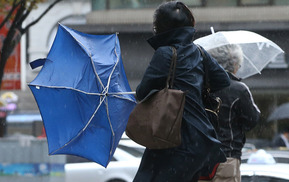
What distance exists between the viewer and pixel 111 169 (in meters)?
10.5

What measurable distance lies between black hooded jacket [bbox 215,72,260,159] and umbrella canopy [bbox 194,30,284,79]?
762 mm

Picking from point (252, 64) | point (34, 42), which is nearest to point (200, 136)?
point (252, 64)

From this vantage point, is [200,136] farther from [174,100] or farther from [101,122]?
[101,122]

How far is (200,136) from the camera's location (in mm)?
3346

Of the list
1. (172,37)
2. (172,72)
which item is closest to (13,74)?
(172,37)

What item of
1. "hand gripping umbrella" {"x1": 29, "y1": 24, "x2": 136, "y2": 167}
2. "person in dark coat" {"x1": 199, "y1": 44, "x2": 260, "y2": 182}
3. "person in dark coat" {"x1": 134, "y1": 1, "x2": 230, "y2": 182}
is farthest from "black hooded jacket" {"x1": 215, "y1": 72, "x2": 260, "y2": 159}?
"person in dark coat" {"x1": 134, "y1": 1, "x2": 230, "y2": 182}

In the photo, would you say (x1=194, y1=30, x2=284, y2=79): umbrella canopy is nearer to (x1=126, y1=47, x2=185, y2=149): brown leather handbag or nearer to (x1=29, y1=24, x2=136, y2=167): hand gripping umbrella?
(x1=29, y1=24, x2=136, y2=167): hand gripping umbrella

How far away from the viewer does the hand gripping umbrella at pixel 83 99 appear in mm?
4273

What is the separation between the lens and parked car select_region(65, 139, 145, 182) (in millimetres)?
10391

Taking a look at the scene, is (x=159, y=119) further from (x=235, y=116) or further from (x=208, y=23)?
(x=208, y=23)

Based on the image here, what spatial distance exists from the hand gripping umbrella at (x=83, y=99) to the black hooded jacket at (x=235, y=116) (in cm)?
65

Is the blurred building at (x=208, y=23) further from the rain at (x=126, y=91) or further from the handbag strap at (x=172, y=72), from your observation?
the handbag strap at (x=172, y=72)

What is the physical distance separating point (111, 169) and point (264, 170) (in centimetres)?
522

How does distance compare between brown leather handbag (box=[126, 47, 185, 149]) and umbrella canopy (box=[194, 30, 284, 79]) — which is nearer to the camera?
brown leather handbag (box=[126, 47, 185, 149])
